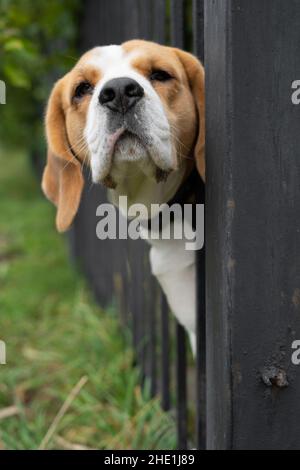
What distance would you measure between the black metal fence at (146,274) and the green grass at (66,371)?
0.13 metres

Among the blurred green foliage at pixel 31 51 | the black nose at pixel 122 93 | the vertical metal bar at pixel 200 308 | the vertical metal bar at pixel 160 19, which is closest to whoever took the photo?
the black nose at pixel 122 93

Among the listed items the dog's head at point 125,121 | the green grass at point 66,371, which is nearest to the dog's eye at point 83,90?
the dog's head at point 125,121

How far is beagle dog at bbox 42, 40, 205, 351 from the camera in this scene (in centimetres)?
178

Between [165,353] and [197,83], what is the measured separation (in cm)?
126

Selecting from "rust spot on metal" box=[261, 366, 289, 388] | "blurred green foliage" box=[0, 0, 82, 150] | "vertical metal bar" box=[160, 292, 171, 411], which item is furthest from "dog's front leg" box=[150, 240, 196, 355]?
"blurred green foliage" box=[0, 0, 82, 150]

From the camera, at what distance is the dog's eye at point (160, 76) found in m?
2.00

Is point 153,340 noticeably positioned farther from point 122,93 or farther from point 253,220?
point 253,220

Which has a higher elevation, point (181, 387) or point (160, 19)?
point (160, 19)

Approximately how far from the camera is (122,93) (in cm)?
173

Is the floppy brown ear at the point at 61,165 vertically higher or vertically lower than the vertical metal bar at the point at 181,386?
higher

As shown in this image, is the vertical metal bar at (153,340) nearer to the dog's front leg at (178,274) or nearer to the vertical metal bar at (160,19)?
the dog's front leg at (178,274)

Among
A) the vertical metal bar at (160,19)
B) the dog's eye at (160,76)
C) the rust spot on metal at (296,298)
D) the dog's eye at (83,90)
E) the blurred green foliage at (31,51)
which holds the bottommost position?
the rust spot on metal at (296,298)

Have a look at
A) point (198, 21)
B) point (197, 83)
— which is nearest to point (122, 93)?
point (198, 21)
